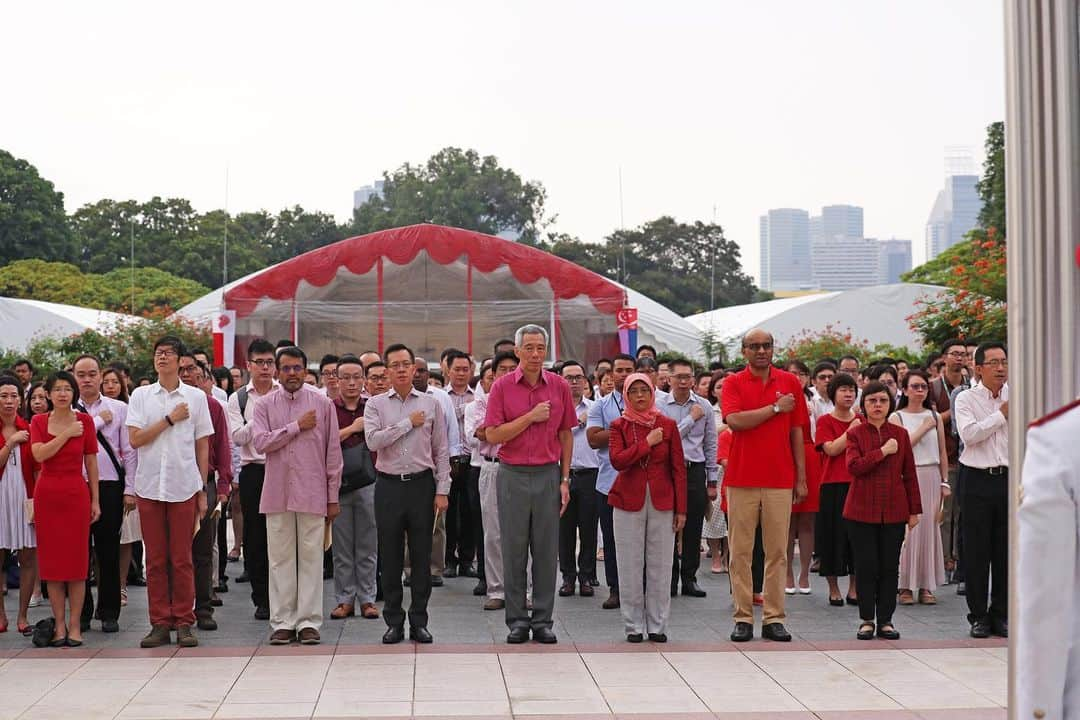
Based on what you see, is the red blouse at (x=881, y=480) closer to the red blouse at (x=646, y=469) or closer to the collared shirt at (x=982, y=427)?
the collared shirt at (x=982, y=427)

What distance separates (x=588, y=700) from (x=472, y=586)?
15.2ft

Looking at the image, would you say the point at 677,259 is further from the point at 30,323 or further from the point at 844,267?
the point at 844,267

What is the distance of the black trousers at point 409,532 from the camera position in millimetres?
8766

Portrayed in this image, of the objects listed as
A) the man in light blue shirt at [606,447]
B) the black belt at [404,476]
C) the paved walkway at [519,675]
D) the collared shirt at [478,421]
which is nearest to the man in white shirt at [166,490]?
the paved walkway at [519,675]

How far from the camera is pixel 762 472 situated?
28.3 feet

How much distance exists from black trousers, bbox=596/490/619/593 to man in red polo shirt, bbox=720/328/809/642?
1801 mm

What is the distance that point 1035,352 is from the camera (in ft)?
11.0

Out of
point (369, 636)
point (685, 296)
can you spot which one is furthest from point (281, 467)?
point (685, 296)

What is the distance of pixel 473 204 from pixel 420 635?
197 ft

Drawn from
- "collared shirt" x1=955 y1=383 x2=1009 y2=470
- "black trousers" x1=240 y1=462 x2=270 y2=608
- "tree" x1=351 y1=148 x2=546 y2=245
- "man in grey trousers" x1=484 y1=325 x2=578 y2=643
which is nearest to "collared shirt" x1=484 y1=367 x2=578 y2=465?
"man in grey trousers" x1=484 y1=325 x2=578 y2=643

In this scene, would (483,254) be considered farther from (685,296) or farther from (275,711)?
(685,296)

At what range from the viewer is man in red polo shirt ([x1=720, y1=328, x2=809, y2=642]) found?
8.62 meters

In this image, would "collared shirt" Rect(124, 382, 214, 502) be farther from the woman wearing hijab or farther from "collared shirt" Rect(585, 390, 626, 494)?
"collared shirt" Rect(585, 390, 626, 494)

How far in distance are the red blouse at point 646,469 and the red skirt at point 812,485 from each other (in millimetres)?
2044
